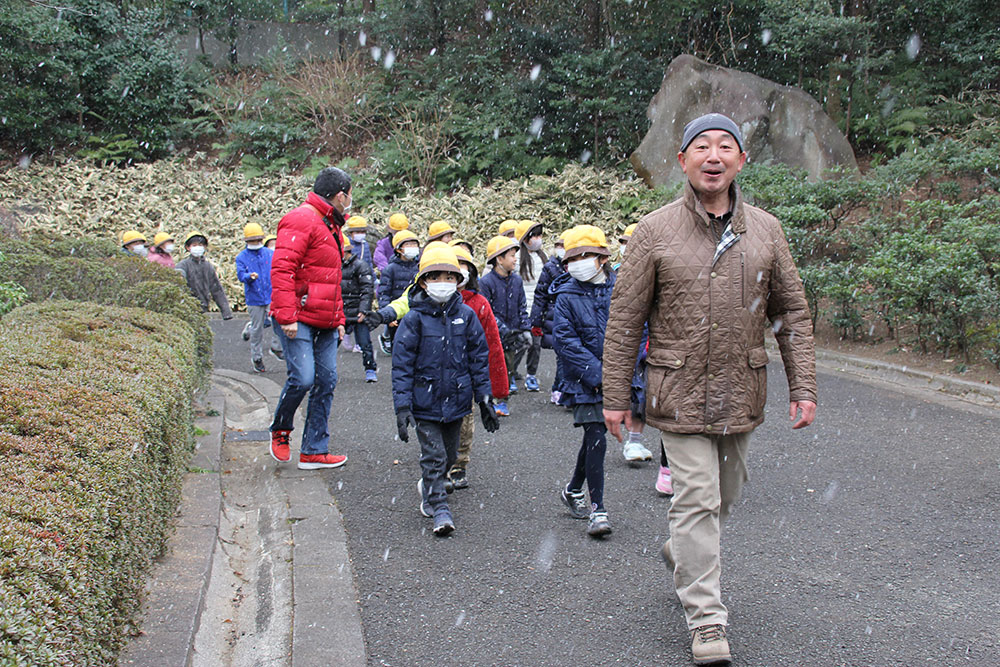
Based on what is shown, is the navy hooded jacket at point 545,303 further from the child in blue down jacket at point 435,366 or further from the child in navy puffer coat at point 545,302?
the child in blue down jacket at point 435,366

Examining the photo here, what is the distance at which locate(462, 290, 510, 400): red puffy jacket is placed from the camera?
18.6 ft

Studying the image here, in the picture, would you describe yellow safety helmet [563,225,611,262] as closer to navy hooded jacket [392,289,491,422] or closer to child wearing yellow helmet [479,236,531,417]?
navy hooded jacket [392,289,491,422]

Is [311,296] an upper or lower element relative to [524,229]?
lower

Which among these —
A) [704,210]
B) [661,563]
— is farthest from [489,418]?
[704,210]

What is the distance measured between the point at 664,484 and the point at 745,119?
15.3m

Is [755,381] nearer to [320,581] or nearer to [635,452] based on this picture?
[320,581]

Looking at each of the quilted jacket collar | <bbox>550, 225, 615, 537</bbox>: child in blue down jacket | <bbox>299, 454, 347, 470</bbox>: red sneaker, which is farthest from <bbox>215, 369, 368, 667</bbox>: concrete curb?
the quilted jacket collar

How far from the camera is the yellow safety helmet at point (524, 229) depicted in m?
9.28

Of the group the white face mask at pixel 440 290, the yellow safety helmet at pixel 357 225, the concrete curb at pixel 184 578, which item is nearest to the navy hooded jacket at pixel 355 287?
the yellow safety helmet at pixel 357 225

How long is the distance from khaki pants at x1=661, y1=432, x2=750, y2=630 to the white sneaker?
110 inches

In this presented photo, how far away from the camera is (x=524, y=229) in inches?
387

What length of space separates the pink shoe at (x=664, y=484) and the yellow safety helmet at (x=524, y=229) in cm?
390

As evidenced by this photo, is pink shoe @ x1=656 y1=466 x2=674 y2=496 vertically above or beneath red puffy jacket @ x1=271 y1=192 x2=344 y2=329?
beneath

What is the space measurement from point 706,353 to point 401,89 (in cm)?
2445
